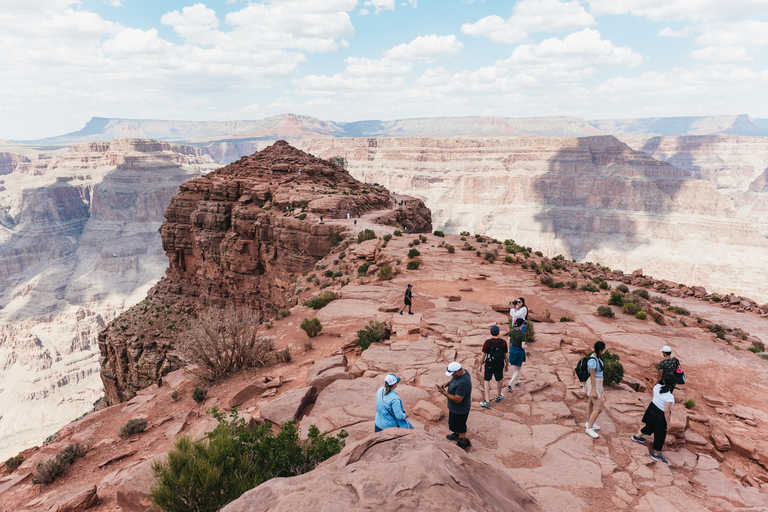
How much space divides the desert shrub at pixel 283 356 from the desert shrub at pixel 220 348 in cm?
30

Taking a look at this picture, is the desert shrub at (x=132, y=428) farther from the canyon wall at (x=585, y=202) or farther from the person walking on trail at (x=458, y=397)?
the canyon wall at (x=585, y=202)

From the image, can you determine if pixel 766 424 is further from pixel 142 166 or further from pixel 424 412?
pixel 142 166

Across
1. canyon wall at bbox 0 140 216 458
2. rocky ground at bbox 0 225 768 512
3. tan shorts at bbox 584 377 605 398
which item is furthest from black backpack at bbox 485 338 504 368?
canyon wall at bbox 0 140 216 458

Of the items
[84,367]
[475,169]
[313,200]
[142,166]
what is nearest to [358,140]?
[475,169]

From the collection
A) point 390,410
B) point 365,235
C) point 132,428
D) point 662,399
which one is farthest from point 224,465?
point 365,235

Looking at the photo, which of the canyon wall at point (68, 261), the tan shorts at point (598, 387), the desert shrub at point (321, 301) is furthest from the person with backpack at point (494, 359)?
the canyon wall at point (68, 261)

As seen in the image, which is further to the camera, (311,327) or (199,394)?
(311,327)

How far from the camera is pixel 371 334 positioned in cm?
1160

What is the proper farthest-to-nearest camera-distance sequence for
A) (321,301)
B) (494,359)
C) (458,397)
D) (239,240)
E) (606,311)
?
(239,240), (321,301), (606,311), (494,359), (458,397)

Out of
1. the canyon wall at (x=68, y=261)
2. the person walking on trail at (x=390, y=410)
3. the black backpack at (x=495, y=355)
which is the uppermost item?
the person walking on trail at (x=390, y=410)

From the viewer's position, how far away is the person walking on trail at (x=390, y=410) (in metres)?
5.79

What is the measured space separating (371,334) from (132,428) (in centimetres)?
639

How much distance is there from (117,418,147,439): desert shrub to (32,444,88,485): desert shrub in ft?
2.73

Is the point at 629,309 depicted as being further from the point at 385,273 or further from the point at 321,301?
the point at 321,301
